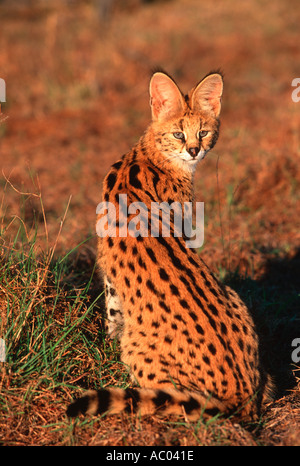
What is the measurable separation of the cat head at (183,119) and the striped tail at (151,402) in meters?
1.71

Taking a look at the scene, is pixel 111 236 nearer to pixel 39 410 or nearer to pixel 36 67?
pixel 39 410

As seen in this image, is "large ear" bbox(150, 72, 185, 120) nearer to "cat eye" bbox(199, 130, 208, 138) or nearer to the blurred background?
"cat eye" bbox(199, 130, 208, 138)

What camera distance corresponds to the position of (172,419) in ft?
9.90

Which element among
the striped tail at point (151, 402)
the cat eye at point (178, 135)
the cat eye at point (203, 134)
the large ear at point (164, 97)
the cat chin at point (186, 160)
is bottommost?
the striped tail at point (151, 402)

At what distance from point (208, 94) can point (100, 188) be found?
3.20 m

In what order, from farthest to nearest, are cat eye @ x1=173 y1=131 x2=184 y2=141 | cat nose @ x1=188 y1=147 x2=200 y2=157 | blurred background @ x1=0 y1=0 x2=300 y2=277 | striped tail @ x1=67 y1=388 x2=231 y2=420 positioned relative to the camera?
blurred background @ x1=0 y1=0 x2=300 y2=277, cat eye @ x1=173 y1=131 x2=184 y2=141, cat nose @ x1=188 y1=147 x2=200 y2=157, striped tail @ x1=67 y1=388 x2=231 y2=420

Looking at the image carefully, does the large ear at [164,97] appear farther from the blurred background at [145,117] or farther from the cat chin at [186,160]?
the blurred background at [145,117]

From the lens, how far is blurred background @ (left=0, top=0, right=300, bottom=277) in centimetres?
597

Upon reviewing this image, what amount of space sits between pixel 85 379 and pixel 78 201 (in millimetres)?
3903

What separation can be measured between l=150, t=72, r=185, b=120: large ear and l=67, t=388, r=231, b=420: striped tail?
2053 mm

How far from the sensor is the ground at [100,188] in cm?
314

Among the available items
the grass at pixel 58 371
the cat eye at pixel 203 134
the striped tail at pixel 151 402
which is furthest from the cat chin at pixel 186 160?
the striped tail at pixel 151 402

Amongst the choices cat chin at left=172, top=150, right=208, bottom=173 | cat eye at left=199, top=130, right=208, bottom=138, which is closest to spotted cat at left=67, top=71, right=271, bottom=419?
cat chin at left=172, top=150, right=208, bottom=173

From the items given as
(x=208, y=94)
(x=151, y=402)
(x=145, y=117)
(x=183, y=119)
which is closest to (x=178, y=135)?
(x=183, y=119)
